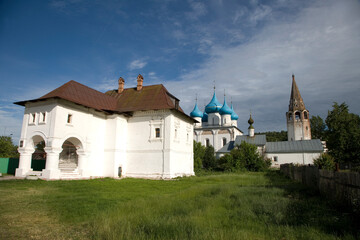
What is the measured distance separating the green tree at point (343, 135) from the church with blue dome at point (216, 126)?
52.2 ft

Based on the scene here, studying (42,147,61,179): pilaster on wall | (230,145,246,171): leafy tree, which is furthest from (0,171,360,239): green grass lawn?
(230,145,246,171): leafy tree

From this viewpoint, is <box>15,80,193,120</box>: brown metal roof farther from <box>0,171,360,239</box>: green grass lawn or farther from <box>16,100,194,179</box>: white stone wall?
<box>0,171,360,239</box>: green grass lawn

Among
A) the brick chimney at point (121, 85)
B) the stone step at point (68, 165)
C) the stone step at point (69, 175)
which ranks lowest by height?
the stone step at point (69, 175)

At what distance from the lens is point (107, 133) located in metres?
20.6

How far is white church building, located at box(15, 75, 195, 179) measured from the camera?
17.1 m

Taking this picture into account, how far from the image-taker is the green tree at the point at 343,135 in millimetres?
36647

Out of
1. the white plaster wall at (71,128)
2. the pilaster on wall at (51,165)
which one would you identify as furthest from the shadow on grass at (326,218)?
the white plaster wall at (71,128)

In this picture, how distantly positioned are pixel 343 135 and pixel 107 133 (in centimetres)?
3549

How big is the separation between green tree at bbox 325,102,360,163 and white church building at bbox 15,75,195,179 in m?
27.3

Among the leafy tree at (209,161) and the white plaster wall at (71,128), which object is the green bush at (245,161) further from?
the white plaster wall at (71,128)

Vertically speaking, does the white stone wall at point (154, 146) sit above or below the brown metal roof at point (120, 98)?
below

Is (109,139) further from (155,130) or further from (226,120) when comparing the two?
(226,120)

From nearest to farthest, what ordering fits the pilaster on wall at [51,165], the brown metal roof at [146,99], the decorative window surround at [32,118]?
the pilaster on wall at [51,165]
the decorative window surround at [32,118]
the brown metal roof at [146,99]

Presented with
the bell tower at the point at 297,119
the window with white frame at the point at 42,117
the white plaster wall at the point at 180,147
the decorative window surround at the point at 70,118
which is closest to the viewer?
the window with white frame at the point at 42,117
